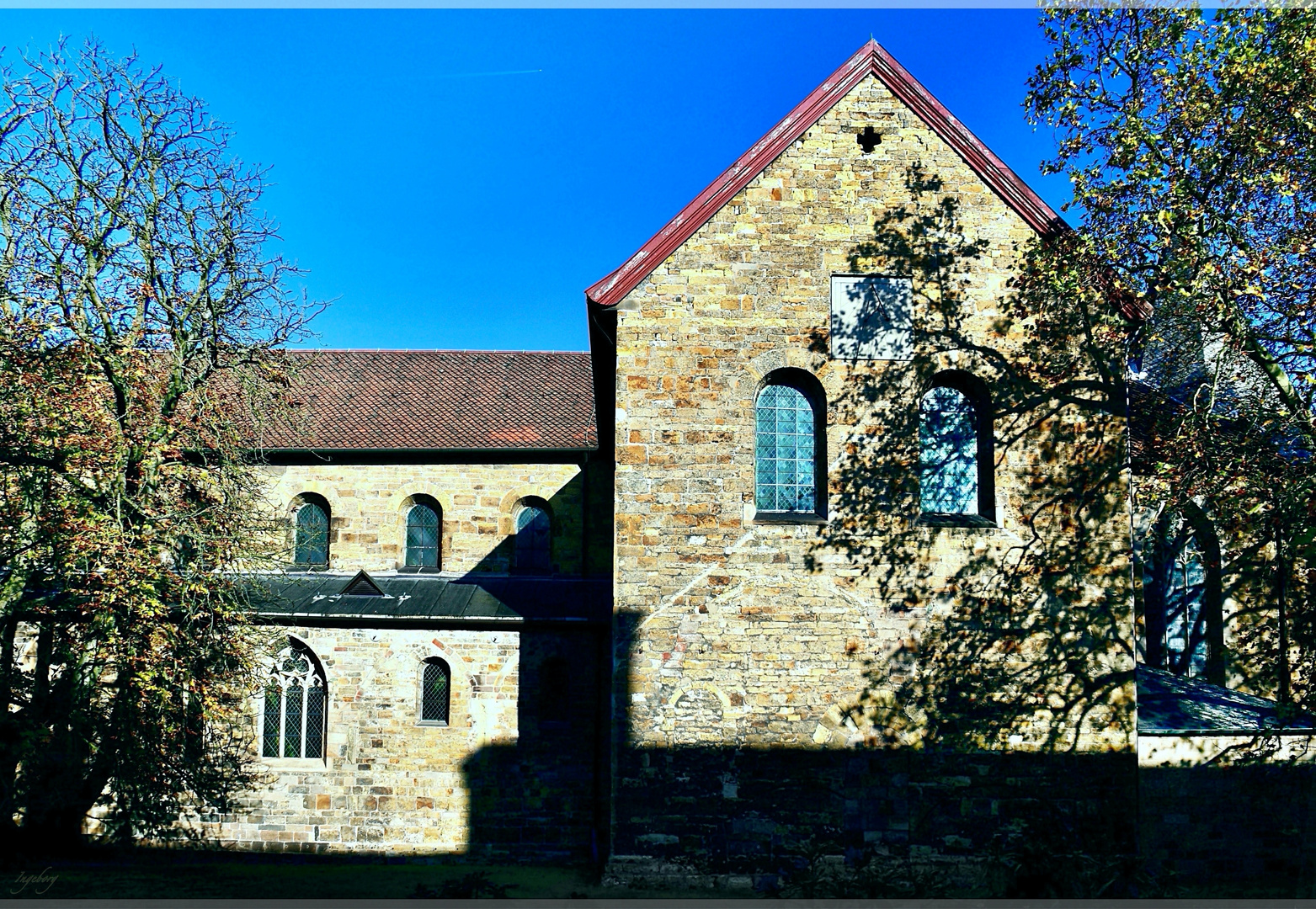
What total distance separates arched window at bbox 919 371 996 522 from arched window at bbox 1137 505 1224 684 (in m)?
5.55

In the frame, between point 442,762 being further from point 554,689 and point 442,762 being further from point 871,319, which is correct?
point 871,319

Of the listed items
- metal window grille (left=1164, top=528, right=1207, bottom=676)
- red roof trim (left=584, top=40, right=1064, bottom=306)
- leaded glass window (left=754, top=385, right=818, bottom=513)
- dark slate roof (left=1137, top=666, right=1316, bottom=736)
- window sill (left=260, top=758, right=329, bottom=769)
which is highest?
red roof trim (left=584, top=40, right=1064, bottom=306)

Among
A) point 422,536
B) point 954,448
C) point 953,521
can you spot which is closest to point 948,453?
point 954,448

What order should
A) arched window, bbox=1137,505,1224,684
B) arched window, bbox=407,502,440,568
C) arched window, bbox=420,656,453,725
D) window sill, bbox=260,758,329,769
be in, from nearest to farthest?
window sill, bbox=260,758,329,769 < arched window, bbox=420,656,453,725 < arched window, bbox=1137,505,1224,684 < arched window, bbox=407,502,440,568

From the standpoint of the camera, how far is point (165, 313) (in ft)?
41.3

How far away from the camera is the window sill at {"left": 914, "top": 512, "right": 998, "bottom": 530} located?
11.2 meters

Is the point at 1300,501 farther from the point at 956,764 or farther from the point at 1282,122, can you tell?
the point at 956,764

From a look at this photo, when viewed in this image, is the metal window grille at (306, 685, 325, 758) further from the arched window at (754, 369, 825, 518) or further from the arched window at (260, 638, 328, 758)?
the arched window at (754, 369, 825, 518)

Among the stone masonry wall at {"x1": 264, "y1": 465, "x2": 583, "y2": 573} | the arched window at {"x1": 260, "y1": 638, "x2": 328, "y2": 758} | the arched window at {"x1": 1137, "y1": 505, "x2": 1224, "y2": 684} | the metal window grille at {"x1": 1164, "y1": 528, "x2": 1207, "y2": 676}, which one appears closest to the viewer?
the arched window at {"x1": 260, "y1": 638, "x2": 328, "y2": 758}

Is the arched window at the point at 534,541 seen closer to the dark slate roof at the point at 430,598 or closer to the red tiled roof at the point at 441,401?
the dark slate roof at the point at 430,598

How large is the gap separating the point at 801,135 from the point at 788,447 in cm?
378

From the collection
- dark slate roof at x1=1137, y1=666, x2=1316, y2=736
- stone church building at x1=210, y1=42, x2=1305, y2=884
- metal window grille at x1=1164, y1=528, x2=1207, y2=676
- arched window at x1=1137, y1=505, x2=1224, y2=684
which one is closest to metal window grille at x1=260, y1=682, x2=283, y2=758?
stone church building at x1=210, y1=42, x2=1305, y2=884

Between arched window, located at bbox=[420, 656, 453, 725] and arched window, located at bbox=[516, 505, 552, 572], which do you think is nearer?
arched window, located at bbox=[420, 656, 453, 725]

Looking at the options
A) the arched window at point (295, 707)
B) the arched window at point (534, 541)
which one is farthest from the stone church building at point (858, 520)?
the arched window at point (534, 541)
